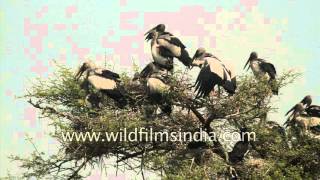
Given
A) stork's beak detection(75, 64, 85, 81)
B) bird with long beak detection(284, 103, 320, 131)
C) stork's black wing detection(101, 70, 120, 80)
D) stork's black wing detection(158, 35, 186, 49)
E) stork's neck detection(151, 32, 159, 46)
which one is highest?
stork's neck detection(151, 32, 159, 46)

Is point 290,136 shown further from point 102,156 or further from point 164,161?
point 102,156

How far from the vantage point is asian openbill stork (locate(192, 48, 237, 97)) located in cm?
860

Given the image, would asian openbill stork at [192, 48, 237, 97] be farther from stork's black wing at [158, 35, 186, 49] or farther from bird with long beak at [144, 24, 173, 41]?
bird with long beak at [144, 24, 173, 41]

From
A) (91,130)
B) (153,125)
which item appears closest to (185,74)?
(153,125)

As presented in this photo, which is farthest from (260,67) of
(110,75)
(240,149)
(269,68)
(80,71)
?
(80,71)

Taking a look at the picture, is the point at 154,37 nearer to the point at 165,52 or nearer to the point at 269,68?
the point at 165,52

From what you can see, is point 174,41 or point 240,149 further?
point 174,41

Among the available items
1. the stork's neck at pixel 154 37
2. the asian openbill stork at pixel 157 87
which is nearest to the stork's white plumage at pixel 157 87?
the asian openbill stork at pixel 157 87

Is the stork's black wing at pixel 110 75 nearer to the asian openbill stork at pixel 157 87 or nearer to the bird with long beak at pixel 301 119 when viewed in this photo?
the asian openbill stork at pixel 157 87

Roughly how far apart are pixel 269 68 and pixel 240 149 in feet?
5.79

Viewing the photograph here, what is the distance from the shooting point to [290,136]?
8.80 meters

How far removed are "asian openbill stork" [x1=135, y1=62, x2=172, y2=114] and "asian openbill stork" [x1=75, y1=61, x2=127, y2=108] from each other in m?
0.34

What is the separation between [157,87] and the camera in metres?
8.43

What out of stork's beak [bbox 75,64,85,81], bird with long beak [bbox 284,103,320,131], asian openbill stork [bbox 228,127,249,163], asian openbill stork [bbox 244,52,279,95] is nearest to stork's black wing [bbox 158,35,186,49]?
asian openbill stork [bbox 244,52,279,95]
